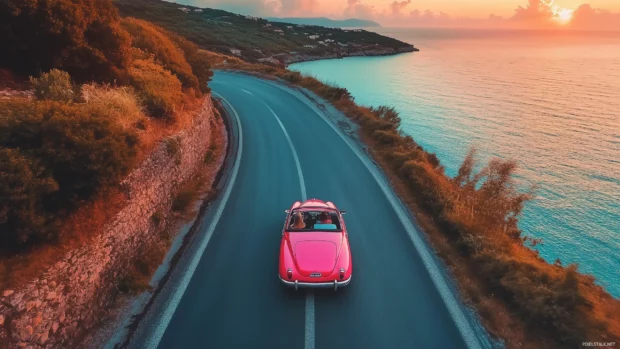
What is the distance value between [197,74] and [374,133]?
35.2 ft

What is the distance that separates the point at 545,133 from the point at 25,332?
36.2 meters

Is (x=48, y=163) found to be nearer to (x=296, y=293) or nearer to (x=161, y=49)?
(x=296, y=293)

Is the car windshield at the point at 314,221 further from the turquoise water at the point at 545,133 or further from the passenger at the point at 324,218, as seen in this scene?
the turquoise water at the point at 545,133

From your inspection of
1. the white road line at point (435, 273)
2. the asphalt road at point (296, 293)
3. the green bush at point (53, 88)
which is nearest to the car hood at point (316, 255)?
the asphalt road at point (296, 293)

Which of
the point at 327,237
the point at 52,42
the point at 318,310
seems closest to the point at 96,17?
the point at 52,42

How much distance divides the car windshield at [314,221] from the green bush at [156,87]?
22.8 feet

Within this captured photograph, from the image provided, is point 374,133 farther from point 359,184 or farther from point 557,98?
point 557,98

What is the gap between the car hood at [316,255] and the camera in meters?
8.31

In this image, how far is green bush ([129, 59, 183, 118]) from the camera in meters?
13.7

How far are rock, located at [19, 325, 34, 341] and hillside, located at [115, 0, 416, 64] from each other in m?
72.0

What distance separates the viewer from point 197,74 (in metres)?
21.8

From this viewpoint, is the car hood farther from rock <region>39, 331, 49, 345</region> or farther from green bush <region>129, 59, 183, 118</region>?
green bush <region>129, 59, 183, 118</region>

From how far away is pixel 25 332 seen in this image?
582cm

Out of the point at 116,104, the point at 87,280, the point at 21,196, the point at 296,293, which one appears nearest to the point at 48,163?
the point at 21,196
